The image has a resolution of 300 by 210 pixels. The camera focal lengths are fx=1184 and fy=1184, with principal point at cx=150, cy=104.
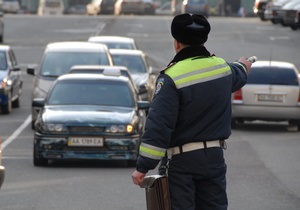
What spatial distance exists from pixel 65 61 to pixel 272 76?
4.24 m

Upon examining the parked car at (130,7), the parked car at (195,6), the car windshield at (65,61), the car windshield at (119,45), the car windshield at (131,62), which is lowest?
the parked car at (130,7)

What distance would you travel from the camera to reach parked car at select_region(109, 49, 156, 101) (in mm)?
25719

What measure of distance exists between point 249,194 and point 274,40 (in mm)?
42806

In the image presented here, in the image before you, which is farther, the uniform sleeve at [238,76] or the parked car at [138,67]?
the parked car at [138,67]

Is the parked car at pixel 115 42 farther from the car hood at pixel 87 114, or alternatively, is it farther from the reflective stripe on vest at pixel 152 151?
the reflective stripe on vest at pixel 152 151

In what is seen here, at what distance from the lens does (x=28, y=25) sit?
215ft

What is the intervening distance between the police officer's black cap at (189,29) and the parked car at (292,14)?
2018 inches

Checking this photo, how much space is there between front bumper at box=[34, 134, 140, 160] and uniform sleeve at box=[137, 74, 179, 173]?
915cm

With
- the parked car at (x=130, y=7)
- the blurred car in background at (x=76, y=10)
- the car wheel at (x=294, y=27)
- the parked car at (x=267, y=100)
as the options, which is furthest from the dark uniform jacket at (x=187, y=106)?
the blurred car in background at (x=76, y=10)

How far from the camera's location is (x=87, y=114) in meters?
16.7

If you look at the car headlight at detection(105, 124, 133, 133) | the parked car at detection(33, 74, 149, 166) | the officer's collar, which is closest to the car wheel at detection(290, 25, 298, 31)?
the parked car at detection(33, 74, 149, 166)

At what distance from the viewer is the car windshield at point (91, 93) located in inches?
694

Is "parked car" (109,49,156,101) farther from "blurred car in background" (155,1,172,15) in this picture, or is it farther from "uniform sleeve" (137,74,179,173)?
"blurred car in background" (155,1,172,15)

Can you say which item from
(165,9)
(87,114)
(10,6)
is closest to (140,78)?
(87,114)
